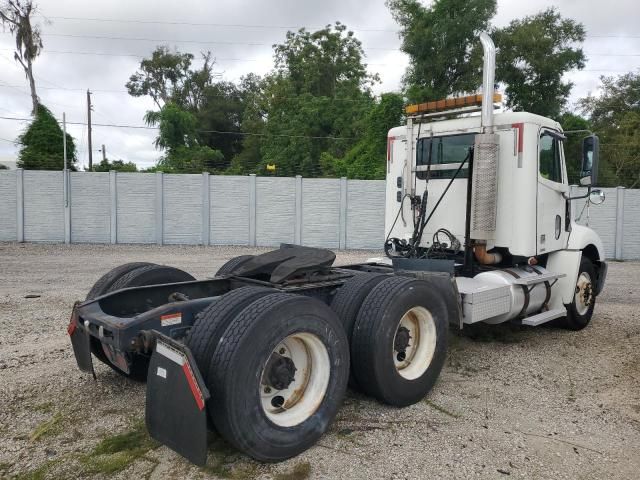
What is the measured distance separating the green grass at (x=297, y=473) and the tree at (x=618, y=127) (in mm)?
25323

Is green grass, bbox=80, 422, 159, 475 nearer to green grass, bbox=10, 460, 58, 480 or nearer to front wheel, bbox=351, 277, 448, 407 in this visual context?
green grass, bbox=10, 460, 58, 480

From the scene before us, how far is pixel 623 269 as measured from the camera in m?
14.9

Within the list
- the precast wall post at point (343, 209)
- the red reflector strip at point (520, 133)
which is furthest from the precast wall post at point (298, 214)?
the red reflector strip at point (520, 133)

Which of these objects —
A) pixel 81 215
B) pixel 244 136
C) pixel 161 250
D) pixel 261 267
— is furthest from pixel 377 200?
pixel 244 136

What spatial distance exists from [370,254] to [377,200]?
2004mm

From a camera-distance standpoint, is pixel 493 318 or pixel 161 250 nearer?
pixel 493 318

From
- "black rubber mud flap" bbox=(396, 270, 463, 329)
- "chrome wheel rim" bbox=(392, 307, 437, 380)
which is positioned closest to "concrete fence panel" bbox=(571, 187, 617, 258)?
"black rubber mud flap" bbox=(396, 270, 463, 329)

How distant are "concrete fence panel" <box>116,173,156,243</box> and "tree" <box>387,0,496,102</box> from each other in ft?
47.6

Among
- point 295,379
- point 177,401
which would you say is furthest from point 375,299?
point 177,401

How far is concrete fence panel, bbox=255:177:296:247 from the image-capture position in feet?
60.5

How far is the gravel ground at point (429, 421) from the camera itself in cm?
340

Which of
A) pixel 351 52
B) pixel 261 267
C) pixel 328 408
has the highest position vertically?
pixel 351 52

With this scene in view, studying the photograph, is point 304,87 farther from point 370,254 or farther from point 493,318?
point 493,318

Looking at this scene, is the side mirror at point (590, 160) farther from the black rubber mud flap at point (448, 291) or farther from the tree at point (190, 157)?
the tree at point (190, 157)
